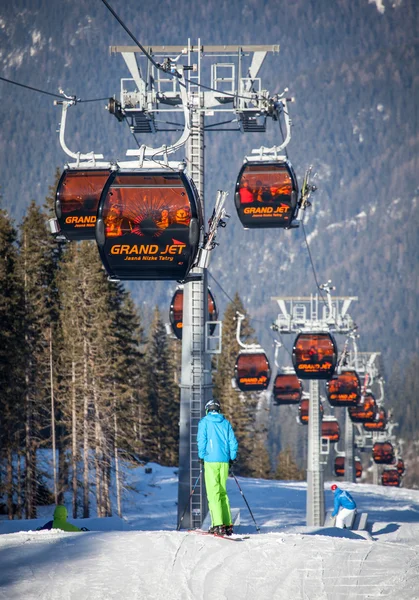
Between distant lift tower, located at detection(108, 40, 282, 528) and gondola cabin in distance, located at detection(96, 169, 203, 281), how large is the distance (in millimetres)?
1313

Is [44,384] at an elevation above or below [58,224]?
below

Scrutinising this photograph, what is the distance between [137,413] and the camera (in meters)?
57.7

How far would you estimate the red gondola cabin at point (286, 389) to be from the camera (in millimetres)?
51156

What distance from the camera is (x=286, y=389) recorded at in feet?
168

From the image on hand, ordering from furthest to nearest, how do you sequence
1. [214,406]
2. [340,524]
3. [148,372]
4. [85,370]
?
[148,372] → [85,370] → [340,524] → [214,406]

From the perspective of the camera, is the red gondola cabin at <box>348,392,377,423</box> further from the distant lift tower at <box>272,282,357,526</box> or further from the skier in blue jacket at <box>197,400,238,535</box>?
the skier in blue jacket at <box>197,400,238,535</box>

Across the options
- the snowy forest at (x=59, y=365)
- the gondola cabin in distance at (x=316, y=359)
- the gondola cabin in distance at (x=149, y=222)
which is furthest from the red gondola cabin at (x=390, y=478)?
the gondola cabin in distance at (x=149, y=222)

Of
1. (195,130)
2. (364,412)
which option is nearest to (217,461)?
(195,130)

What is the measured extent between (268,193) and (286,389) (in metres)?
27.3

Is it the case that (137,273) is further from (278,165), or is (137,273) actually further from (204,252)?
(278,165)

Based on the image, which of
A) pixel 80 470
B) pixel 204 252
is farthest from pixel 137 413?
pixel 204 252

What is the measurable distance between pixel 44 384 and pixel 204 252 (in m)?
20.8

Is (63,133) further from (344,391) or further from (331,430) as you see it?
(331,430)

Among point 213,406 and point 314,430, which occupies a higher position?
point 213,406
